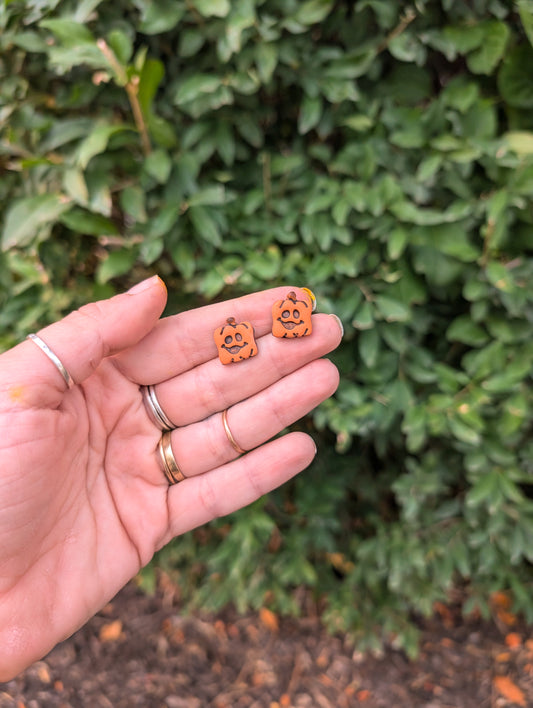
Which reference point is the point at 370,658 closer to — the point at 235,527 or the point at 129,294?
the point at 235,527

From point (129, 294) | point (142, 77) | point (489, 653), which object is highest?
point (142, 77)

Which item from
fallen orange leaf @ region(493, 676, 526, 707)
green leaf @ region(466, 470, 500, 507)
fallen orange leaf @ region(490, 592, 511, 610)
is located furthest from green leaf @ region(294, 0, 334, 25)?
fallen orange leaf @ region(493, 676, 526, 707)

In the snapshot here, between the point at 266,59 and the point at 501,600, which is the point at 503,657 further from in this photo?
the point at 266,59

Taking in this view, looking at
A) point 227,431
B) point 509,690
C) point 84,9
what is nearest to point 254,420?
point 227,431

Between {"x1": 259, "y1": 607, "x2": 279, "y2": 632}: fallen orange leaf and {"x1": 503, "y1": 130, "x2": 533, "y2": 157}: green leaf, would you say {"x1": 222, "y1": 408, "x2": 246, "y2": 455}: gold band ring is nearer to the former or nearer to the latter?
{"x1": 503, "y1": 130, "x2": 533, "y2": 157}: green leaf

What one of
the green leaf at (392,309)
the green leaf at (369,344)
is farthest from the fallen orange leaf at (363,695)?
the green leaf at (392,309)

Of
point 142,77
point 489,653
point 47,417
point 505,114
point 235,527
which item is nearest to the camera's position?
point 47,417

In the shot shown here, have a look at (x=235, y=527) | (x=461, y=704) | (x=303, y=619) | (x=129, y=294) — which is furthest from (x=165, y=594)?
(x=129, y=294)
